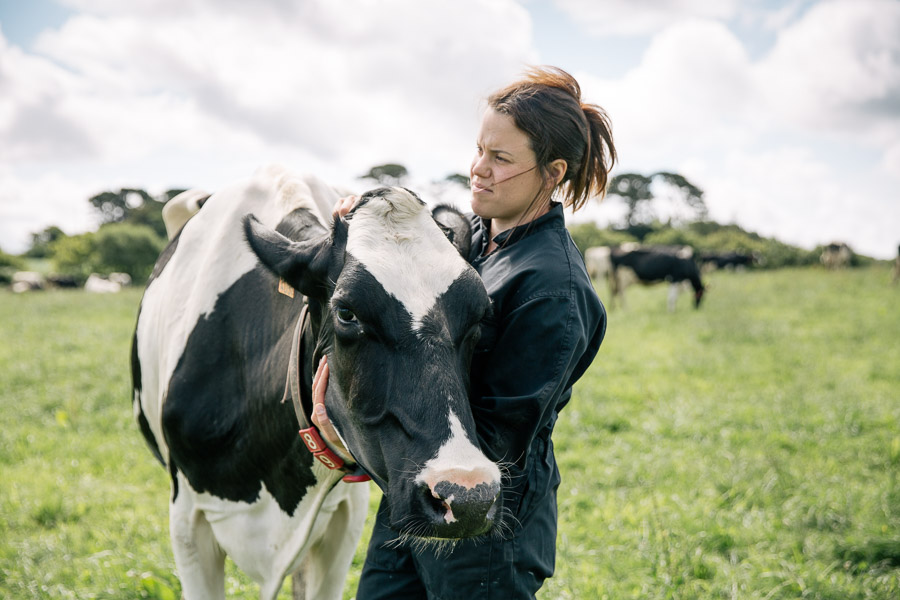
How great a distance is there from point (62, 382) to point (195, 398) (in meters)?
6.21

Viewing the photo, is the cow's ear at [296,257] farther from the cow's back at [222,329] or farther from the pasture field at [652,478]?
the pasture field at [652,478]

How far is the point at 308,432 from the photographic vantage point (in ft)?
6.43

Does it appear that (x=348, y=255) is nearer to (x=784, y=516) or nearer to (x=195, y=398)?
(x=195, y=398)

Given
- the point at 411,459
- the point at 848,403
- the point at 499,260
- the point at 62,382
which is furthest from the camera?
the point at 62,382

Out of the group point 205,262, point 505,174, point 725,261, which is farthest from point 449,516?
point 725,261

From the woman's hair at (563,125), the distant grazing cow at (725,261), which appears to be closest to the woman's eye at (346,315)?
the woman's hair at (563,125)

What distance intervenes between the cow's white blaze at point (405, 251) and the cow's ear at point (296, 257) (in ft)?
0.38

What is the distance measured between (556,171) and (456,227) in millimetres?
381

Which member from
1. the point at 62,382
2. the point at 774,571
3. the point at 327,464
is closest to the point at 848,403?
the point at 774,571

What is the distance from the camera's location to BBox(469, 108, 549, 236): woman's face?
1.95 meters

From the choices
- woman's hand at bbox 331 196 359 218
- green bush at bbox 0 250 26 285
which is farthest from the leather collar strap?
green bush at bbox 0 250 26 285

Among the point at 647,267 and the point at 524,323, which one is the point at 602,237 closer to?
the point at 647,267

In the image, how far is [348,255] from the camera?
5.90 ft

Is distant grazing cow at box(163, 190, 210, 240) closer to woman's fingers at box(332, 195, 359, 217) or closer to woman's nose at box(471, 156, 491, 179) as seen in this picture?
woman's fingers at box(332, 195, 359, 217)
